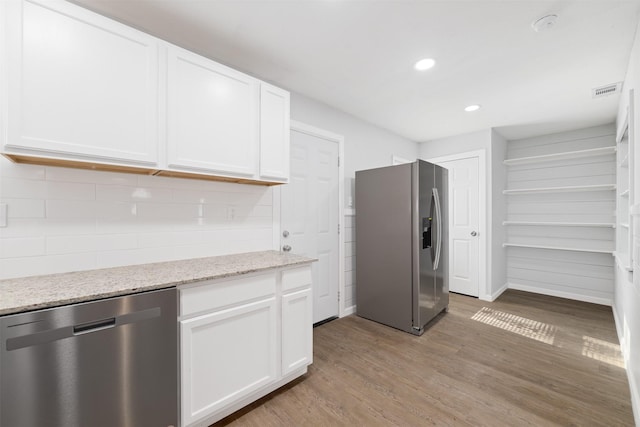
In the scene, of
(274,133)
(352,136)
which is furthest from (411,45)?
(352,136)

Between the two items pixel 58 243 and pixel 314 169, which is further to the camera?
pixel 314 169

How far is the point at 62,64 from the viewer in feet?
4.29

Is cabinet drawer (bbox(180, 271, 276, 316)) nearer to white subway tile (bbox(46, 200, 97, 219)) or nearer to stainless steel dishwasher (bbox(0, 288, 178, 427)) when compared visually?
stainless steel dishwasher (bbox(0, 288, 178, 427))

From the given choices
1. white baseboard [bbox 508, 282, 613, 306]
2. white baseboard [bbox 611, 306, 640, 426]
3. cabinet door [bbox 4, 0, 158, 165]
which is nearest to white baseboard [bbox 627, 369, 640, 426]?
white baseboard [bbox 611, 306, 640, 426]

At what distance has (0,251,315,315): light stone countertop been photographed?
1.09 m

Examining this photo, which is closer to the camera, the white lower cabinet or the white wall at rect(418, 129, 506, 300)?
the white lower cabinet

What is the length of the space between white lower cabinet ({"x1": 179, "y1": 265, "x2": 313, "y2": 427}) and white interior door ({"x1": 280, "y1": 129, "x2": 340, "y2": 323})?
31.5 inches

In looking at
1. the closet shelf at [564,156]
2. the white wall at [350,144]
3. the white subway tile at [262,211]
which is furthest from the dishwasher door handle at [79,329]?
the closet shelf at [564,156]

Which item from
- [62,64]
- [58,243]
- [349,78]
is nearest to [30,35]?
[62,64]

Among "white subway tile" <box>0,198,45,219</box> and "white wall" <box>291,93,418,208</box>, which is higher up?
"white wall" <box>291,93,418,208</box>

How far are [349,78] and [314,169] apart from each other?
3.10 feet

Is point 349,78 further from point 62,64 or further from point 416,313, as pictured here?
point 416,313

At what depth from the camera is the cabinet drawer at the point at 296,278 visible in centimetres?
186

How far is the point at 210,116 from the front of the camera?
1801 millimetres
